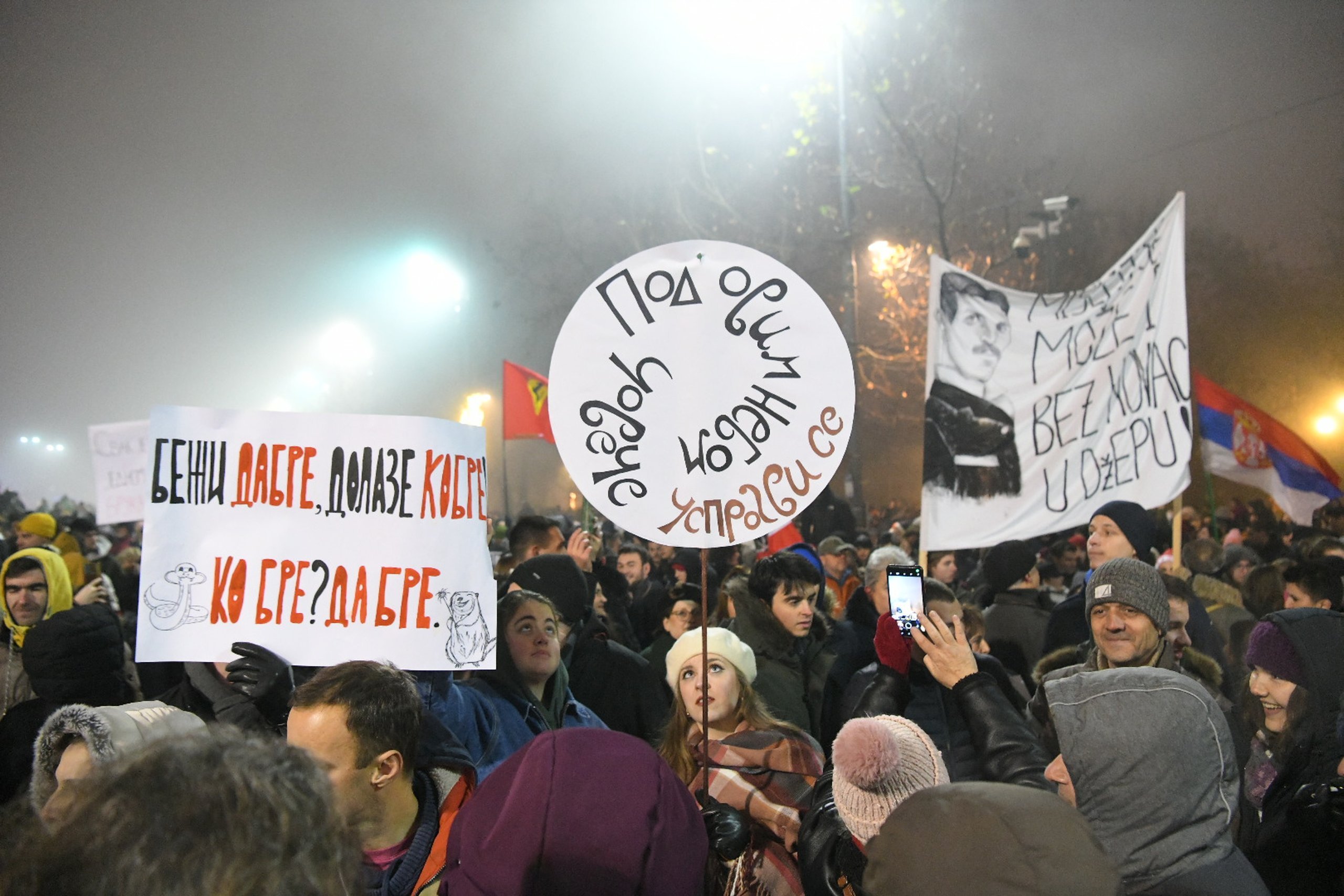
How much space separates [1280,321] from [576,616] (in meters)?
24.9

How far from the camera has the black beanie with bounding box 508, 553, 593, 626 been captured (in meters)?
4.34

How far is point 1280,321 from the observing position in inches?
936

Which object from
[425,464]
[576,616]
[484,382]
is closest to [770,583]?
[576,616]

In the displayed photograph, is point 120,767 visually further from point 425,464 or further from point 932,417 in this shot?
point 932,417

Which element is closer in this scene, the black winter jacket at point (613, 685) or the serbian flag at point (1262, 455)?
the black winter jacket at point (613, 685)

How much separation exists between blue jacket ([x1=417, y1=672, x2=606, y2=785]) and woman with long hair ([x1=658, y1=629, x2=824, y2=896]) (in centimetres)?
37

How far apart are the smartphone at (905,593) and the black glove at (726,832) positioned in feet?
4.15

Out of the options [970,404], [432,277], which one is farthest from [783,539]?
[432,277]

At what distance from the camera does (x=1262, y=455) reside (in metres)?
9.29

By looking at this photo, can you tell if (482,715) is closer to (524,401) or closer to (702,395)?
(702,395)

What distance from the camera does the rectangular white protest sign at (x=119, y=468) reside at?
10141 millimetres

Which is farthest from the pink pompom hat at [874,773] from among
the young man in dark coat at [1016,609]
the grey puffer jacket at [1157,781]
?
the young man in dark coat at [1016,609]

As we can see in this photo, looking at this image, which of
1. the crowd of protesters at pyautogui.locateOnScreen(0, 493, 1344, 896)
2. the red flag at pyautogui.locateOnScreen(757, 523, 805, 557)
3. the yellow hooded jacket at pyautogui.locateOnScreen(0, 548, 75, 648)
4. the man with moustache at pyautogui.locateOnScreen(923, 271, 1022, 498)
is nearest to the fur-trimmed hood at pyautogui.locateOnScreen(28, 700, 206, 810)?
the crowd of protesters at pyautogui.locateOnScreen(0, 493, 1344, 896)

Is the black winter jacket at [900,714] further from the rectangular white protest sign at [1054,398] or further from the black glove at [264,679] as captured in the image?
the rectangular white protest sign at [1054,398]
